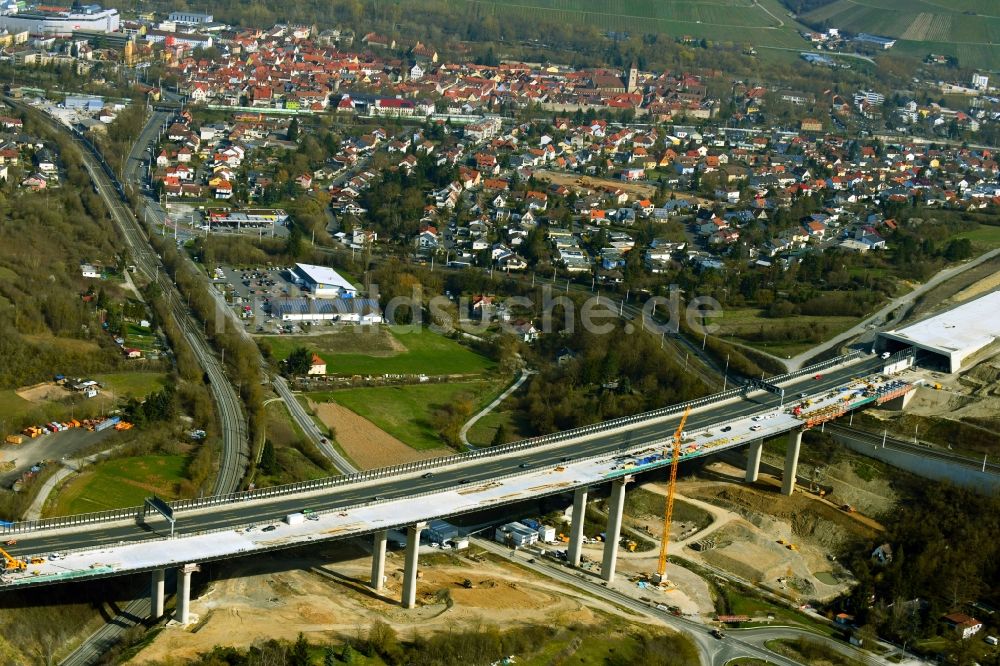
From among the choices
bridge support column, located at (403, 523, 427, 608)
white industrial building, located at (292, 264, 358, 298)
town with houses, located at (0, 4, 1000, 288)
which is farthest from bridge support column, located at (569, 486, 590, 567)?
town with houses, located at (0, 4, 1000, 288)

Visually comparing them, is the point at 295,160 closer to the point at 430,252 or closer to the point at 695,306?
the point at 430,252

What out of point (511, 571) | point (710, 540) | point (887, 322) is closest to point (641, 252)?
point (887, 322)

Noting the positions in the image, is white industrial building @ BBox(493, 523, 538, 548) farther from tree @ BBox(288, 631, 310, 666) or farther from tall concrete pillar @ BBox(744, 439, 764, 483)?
tree @ BBox(288, 631, 310, 666)

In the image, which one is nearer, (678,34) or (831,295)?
(831,295)

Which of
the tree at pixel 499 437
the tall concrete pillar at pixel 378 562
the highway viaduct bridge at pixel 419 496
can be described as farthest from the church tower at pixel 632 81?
the tall concrete pillar at pixel 378 562

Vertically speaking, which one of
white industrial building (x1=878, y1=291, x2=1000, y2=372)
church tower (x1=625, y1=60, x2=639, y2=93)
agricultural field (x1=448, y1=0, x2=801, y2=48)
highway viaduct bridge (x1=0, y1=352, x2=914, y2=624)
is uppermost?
agricultural field (x1=448, y1=0, x2=801, y2=48)

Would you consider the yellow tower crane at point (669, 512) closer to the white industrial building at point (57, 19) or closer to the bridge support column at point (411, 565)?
the bridge support column at point (411, 565)

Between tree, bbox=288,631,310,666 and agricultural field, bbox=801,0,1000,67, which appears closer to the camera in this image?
tree, bbox=288,631,310,666
